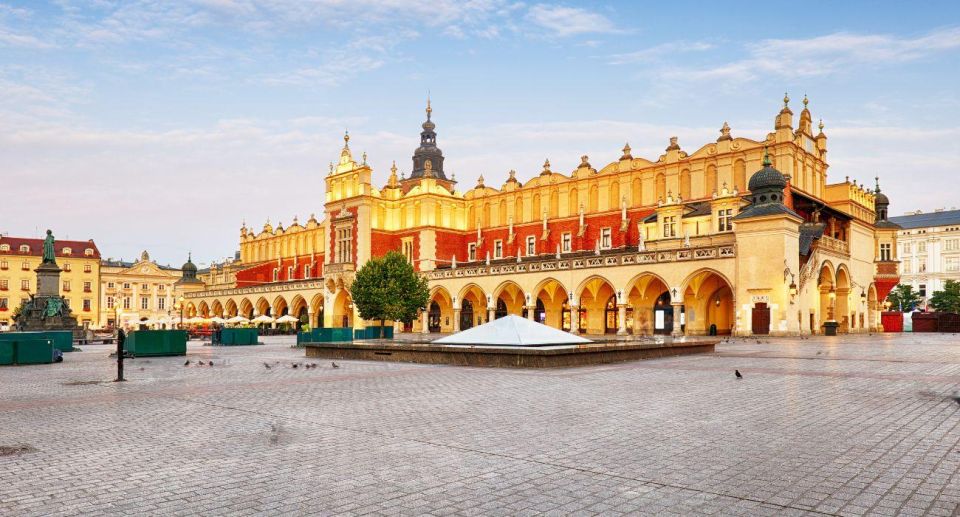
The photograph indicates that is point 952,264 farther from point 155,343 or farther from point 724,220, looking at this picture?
point 155,343

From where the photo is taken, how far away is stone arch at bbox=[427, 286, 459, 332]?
58444mm

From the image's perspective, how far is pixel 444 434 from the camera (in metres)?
A: 8.39

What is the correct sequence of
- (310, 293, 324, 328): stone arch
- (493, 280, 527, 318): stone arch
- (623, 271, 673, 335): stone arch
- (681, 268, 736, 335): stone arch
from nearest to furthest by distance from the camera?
1. (681, 268, 736, 335): stone arch
2. (623, 271, 673, 335): stone arch
3. (493, 280, 527, 318): stone arch
4. (310, 293, 324, 328): stone arch

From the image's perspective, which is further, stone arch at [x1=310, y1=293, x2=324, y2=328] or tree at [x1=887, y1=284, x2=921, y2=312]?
tree at [x1=887, y1=284, x2=921, y2=312]

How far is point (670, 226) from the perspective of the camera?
48500 millimetres

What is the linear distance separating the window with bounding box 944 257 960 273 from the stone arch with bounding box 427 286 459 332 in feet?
241

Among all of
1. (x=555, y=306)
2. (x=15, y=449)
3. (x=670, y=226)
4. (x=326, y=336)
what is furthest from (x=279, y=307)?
(x=15, y=449)

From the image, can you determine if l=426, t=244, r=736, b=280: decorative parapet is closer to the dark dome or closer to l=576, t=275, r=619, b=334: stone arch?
l=576, t=275, r=619, b=334: stone arch

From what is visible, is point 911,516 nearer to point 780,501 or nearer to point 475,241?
point 780,501

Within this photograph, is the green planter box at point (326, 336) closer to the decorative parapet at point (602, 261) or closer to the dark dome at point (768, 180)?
the decorative parapet at point (602, 261)

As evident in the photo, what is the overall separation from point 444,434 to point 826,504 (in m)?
4.32

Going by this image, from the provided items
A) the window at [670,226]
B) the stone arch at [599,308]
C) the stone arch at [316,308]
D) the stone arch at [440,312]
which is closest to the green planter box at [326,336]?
the stone arch at [599,308]

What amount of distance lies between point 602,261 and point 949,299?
56.6 m

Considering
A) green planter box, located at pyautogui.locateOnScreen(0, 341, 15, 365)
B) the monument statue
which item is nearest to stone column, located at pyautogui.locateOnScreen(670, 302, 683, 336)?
green planter box, located at pyautogui.locateOnScreen(0, 341, 15, 365)
